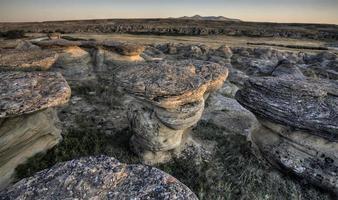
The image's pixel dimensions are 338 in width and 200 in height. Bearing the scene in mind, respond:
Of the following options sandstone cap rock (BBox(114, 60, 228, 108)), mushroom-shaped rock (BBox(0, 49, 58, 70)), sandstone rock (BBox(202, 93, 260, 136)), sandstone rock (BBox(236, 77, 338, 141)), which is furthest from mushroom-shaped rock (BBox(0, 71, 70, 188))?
sandstone rock (BBox(202, 93, 260, 136))

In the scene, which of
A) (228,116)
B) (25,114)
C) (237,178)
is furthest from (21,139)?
(228,116)

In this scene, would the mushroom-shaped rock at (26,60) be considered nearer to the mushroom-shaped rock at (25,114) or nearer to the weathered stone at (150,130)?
the mushroom-shaped rock at (25,114)

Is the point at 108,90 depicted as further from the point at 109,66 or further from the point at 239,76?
the point at 239,76

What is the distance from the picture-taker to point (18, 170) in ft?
29.4

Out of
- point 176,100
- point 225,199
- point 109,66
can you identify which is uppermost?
point 176,100

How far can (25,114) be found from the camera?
8578 mm

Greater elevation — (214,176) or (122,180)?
(122,180)

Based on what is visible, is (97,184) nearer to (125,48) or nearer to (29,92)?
(29,92)

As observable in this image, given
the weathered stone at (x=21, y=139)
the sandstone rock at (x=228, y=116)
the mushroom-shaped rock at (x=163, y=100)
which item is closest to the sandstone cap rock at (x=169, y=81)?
the mushroom-shaped rock at (x=163, y=100)

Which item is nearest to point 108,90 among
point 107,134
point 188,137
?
point 107,134

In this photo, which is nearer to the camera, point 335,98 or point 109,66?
point 335,98

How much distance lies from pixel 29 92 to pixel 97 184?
343cm

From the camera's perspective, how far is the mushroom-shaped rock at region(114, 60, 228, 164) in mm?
9109

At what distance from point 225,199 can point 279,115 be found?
295cm
